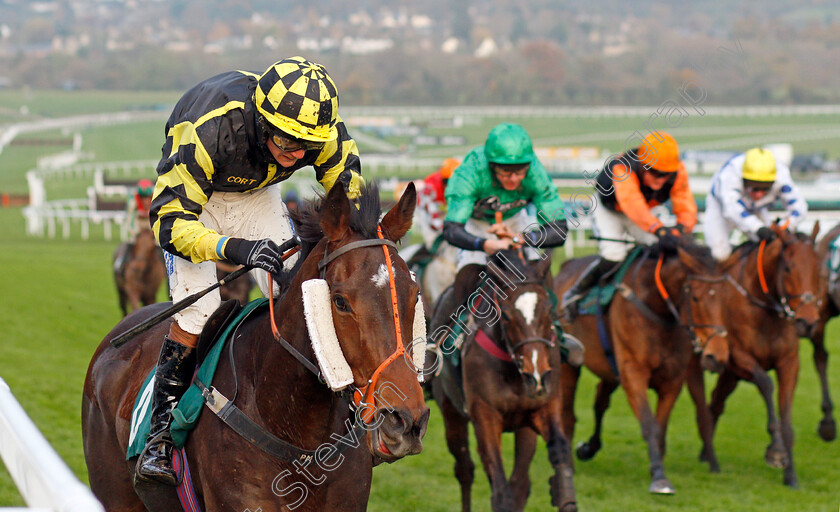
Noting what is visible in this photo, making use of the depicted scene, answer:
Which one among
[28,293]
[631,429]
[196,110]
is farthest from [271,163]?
[28,293]

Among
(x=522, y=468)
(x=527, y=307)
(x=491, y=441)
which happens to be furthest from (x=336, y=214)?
(x=522, y=468)

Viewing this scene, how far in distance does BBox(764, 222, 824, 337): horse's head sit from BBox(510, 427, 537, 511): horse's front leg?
2.57 meters

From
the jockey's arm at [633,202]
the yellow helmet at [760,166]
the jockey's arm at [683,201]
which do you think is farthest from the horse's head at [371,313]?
the yellow helmet at [760,166]

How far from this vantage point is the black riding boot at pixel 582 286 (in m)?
7.31

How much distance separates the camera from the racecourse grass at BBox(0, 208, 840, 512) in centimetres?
646

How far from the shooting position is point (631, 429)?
8.88 metres

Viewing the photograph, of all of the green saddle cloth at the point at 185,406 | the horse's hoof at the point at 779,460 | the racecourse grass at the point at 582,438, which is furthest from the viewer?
the horse's hoof at the point at 779,460

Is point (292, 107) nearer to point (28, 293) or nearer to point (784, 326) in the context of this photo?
point (784, 326)

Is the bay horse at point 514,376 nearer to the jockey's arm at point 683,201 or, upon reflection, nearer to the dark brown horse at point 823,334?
the jockey's arm at point 683,201

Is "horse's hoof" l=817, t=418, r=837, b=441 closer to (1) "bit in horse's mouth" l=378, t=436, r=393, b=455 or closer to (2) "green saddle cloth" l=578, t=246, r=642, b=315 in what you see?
(2) "green saddle cloth" l=578, t=246, r=642, b=315

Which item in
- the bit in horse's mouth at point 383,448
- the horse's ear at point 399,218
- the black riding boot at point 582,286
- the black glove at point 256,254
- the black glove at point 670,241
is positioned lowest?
the black riding boot at point 582,286

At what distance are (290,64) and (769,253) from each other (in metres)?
4.97

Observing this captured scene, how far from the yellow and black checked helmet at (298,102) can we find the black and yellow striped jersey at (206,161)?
0.50 feet

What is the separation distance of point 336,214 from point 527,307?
2239mm
